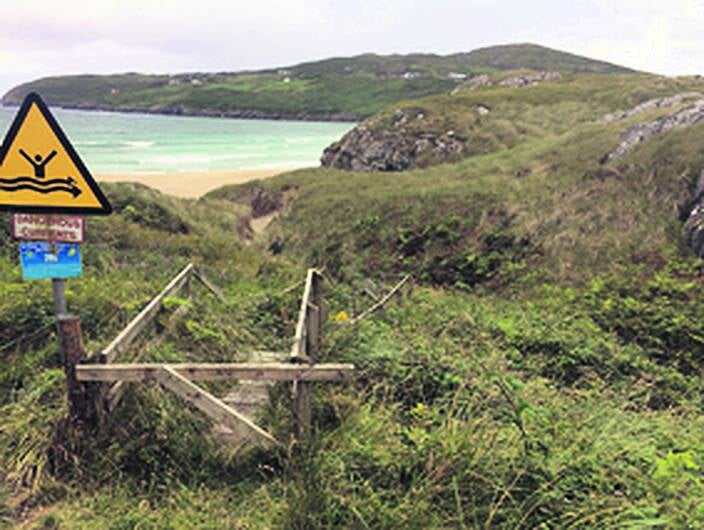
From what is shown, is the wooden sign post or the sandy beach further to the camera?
the sandy beach

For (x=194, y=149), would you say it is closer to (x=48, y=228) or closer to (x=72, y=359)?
(x=48, y=228)

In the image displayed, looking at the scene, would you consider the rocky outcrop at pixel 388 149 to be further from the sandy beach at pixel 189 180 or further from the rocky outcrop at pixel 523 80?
the rocky outcrop at pixel 523 80

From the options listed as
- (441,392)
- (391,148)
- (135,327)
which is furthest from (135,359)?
(391,148)

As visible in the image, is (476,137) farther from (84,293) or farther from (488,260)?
(84,293)

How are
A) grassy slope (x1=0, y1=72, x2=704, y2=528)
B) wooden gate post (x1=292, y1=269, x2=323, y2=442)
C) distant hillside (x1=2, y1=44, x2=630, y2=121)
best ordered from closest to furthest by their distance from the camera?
grassy slope (x1=0, y1=72, x2=704, y2=528) < wooden gate post (x1=292, y1=269, x2=323, y2=442) < distant hillside (x1=2, y1=44, x2=630, y2=121)

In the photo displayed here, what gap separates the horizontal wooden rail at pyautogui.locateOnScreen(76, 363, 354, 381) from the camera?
13.3ft

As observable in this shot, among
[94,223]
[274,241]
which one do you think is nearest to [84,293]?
[94,223]

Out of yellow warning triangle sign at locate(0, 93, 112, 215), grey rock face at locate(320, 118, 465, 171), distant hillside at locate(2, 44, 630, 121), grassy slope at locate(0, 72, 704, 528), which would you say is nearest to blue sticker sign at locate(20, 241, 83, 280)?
yellow warning triangle sign at locate(0, 93, 112, 215)

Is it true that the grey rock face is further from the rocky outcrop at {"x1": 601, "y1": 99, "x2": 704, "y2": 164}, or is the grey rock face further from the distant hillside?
the distant hillside

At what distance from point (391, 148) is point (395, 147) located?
1.13 ft

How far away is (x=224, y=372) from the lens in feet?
13.6

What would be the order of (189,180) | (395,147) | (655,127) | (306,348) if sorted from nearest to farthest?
(306,348) → (655,127) → (395,147) → (189,180)

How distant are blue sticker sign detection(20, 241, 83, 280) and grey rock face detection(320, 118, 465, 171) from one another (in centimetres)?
3280

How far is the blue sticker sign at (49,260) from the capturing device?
3973 millimetres
